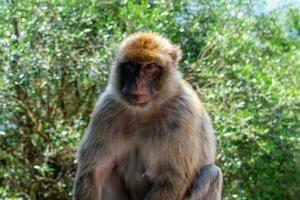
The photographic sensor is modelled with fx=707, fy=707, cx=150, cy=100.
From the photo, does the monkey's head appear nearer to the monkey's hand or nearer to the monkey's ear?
the monkey's ear

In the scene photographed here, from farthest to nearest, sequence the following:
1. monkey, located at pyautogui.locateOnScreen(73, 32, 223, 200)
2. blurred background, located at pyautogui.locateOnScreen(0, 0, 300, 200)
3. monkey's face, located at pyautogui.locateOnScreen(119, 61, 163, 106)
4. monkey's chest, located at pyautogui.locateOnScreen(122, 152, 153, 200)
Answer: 1. blurred background, located at pyautogui.locateOnScreen(0, 0, 300, 200)
2. monkey's chest, located at pyautogui.locateOnScreen(122, 152, 153, 200)
3. monkey, located at pyautogui.locateOnScreen(73, 32, 223, 200)
4. monkey's face, located at pyautogui.locateOnScreen(119, 61, 163, 106)

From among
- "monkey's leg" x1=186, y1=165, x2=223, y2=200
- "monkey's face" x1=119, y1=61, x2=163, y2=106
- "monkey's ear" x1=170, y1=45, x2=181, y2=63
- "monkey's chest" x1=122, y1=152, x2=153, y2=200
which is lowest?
"monkey's leg" x1=186, y1=165, x2=223, y2=200

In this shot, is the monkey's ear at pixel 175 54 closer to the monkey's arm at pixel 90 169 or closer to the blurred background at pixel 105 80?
the monkey's arm at pixel 90 169

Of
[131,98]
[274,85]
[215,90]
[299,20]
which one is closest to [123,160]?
[131,98]

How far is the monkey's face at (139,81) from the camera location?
4801 millimetres

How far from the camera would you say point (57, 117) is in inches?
313

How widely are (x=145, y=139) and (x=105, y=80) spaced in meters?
2.40

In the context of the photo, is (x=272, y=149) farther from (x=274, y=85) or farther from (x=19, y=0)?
(x=19, y=0)

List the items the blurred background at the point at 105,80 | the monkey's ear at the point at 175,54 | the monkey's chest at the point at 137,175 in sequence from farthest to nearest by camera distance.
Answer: the blurred background at the point at 105,80
the monkey's ear at the point at 175,54
the monkey's chest at the point at 137,175

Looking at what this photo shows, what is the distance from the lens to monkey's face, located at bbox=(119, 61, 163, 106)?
4.80m

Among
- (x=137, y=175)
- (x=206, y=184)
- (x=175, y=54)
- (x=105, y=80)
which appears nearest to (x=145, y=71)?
(x=175, y=54)

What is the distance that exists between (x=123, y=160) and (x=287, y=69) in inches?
160

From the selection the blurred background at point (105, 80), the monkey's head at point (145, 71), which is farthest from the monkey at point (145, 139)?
the blurred background at point (105, 80)

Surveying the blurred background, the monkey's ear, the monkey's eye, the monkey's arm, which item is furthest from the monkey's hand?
the blurred background
